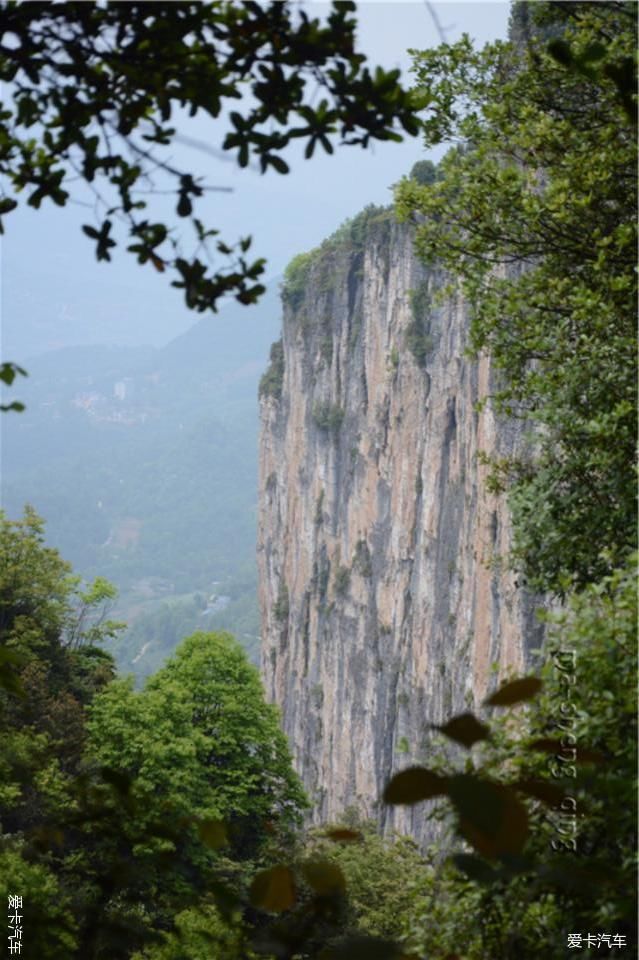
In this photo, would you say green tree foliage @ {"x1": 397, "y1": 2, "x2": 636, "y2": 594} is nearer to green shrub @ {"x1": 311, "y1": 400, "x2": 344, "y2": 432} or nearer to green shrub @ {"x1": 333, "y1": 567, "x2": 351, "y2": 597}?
green shrub @ {"x1": 333, "y1": 567, "x2": 351, "y2": 597}

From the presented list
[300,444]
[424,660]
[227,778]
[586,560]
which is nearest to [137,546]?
[300,444]

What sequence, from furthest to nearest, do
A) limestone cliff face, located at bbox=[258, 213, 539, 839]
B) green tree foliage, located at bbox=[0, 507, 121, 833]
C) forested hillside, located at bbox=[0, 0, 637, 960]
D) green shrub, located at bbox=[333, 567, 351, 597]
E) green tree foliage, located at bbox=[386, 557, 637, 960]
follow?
1. green shrub, located at bbox=[333, 567, 351, 597]
2. limestone cliff face, located at bbox=[258, 213, 539, 839]
3. green tree foliage, located at bbox=[0, 507, 121, 833]
4. green tree foliage, located at bbox=[386, 557, 637, 960]
5. forested hillside, located at bbox=[0, 0, 637, 960]

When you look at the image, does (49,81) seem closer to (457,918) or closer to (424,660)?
(457,918)

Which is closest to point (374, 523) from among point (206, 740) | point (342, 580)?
point (342, 580)

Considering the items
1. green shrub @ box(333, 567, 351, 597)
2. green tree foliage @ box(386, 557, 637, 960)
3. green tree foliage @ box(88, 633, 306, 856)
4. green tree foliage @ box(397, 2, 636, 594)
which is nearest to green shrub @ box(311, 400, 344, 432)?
green shrub @ box(333, 567, 351, 597)

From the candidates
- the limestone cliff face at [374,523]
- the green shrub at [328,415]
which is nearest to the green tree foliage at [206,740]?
the limestone cliff face at [374,523]

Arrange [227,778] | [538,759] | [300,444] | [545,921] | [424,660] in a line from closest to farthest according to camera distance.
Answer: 1. [545,921]
2. [538,759]
3. [227,778]
4. [424,660]
5. [300,444]

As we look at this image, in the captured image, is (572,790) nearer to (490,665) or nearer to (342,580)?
(490,665)
